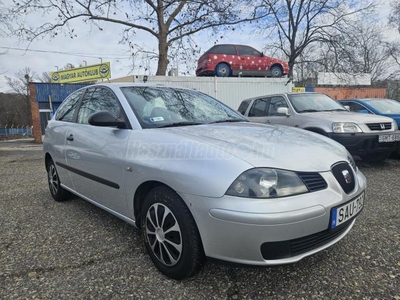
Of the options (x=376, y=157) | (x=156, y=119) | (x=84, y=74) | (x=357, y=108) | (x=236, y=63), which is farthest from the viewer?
(x=84, y=74)

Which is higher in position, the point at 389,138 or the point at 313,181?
the point at 313,181

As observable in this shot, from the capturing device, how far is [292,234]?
1.69m

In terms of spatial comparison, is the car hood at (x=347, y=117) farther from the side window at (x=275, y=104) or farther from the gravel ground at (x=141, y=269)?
the gravel ground at (x=141, y=269)

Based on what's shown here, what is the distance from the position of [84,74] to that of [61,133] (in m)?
28.6

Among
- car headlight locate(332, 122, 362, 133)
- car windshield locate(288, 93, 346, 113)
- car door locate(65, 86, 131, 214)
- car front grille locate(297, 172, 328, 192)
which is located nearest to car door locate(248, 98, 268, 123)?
car windshield locate(288, 93, 346, 113)

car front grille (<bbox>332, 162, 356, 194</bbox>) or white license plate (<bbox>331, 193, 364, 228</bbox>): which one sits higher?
car front grille (<bbox>332, 162, 356, 194</bbox>)

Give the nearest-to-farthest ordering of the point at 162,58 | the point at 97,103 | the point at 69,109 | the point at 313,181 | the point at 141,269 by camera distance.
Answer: the point at 313,181, the point at 141,269, the point at 97,103, the point at 69,109, the point at 162,58

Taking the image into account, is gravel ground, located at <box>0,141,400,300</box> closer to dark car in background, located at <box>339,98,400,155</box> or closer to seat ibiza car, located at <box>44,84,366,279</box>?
seat ibiza car, located at <box>44,84,366,279</box>

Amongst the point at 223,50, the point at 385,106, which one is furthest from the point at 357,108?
the point at 223,50

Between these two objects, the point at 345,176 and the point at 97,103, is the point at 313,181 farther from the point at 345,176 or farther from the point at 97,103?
the point at 97,103

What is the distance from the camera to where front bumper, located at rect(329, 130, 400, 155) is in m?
4.93

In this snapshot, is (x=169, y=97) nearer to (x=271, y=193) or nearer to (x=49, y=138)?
(x=271, y=193)

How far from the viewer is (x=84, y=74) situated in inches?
1152

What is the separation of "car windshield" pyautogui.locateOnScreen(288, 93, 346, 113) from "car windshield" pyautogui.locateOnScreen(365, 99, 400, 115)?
1.24 metres
